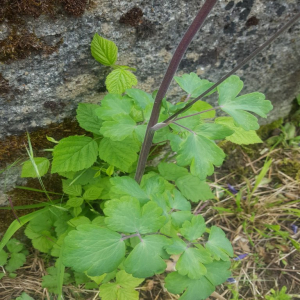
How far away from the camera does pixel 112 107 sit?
1196 millimetres

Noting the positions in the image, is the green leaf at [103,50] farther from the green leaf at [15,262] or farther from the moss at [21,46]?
the green leaf at [15,262]

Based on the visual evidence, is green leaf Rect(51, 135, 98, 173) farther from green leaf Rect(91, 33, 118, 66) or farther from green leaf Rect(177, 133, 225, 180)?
green leaf Rect(177, 133, 225, 180)

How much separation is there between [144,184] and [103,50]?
1.93 ft

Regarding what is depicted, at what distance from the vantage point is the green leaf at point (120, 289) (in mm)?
1429

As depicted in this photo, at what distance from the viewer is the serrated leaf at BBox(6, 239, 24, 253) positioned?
1683 millimetres

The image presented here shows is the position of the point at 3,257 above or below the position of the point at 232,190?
Answer: below

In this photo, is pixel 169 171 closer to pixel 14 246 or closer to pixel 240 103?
pixel 240 103

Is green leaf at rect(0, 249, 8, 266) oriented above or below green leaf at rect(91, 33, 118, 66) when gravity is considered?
below

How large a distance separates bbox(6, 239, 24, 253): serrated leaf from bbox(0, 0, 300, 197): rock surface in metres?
0.70

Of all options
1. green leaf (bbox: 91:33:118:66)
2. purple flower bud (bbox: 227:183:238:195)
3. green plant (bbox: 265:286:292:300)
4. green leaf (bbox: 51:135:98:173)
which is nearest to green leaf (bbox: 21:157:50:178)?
green leaf (bbox: 51:135:98:173)

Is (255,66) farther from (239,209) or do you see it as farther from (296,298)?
(296,298)

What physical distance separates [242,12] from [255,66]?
0.40 metres

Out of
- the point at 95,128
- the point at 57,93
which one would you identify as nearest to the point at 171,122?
the point at 95,128

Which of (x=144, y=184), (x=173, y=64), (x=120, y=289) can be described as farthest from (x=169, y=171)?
(x=173, y=64)
